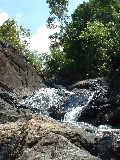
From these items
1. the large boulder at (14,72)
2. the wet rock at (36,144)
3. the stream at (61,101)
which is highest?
the large boulder at (14,72)

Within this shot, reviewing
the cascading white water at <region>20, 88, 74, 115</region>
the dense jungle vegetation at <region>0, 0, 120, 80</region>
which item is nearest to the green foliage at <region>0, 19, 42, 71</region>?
the dense jungle vegetation at <region>0, 0, 120, 80</region>

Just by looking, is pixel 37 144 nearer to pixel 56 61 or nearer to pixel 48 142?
pixel 48 142

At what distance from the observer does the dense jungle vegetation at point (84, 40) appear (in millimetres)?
16656

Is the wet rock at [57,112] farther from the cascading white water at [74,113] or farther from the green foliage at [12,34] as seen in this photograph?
the green foliage at [12,34]

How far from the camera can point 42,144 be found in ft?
9.40

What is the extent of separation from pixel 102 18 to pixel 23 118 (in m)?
19.9

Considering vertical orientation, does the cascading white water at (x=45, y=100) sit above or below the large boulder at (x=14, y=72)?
below

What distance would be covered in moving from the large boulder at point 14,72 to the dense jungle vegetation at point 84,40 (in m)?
4.53

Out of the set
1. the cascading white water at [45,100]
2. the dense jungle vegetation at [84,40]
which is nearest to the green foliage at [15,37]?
the dense jungle vegetation at [84,40]

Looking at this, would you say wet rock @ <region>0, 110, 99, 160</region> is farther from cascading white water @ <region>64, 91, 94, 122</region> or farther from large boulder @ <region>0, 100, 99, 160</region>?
cascading white water @ <region>64, 91, 94, 122</region>

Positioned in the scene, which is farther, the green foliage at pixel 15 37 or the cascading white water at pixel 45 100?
the green foliage at pixel 15 37

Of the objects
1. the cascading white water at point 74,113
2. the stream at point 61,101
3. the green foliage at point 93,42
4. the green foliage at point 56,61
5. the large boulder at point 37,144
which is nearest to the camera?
the large boulder at point 37,144

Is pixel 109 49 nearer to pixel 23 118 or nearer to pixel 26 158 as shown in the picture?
pixel 23 118

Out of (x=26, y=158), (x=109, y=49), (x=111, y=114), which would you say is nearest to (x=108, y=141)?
(x=26, y=158)
